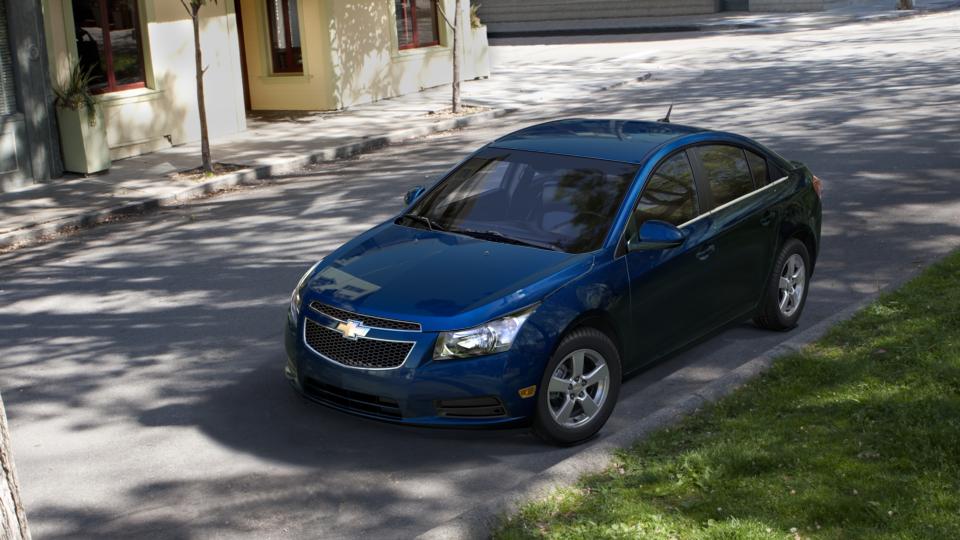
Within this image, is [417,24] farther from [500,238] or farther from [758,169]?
[500,238]

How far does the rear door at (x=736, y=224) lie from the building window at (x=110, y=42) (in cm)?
1211

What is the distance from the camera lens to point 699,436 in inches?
257

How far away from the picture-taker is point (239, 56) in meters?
20.8

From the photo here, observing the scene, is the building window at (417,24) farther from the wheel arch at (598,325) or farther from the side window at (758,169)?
the wheel arch at (598,325)

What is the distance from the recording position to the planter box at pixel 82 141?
54.5ft

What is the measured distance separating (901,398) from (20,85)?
13349mm

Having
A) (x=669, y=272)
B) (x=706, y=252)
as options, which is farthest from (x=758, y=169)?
(x=669, y=272)

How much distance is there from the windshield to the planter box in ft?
32.5

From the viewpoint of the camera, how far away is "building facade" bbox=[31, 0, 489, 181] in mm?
18000

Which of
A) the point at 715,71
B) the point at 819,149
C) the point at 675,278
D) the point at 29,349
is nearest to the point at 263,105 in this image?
the point at 715,71

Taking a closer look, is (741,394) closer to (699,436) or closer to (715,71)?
(699,436)

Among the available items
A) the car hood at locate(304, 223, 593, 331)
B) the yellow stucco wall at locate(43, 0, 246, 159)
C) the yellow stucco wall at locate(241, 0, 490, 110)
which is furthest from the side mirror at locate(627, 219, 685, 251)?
the yellow stucco wall at locate(241, 0, 490, 110)

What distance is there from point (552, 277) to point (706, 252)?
144 cm

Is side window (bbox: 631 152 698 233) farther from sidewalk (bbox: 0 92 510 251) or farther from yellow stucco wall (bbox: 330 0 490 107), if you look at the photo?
yellow stucco wall (bbox: 330 0 490 107)
